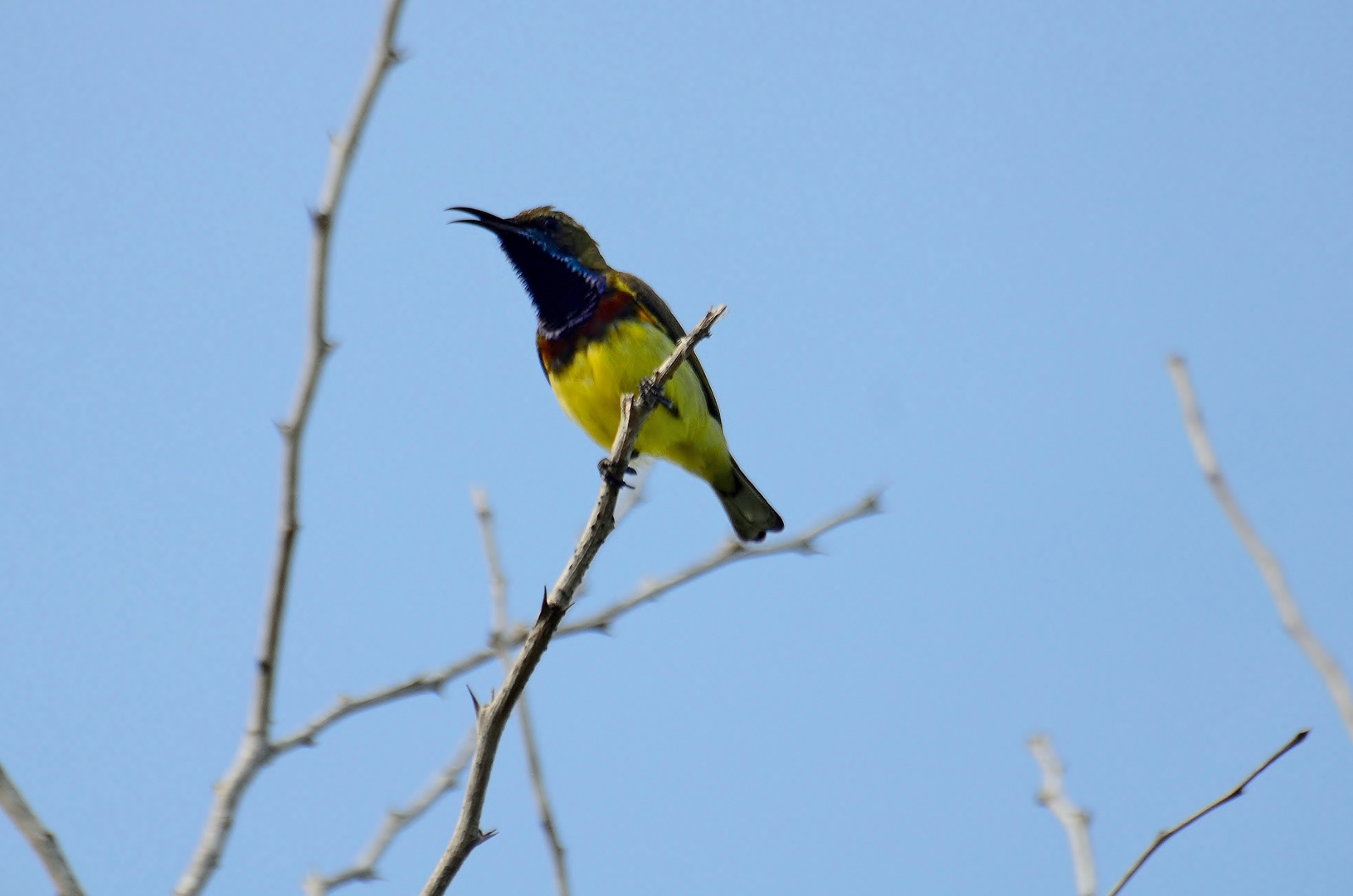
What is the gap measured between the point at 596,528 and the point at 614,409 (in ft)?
10.3

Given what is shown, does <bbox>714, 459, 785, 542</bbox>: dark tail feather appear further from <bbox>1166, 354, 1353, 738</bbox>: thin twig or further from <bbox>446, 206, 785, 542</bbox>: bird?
<bbox>1166, 354, 1353, 738</bbox>: thin twig

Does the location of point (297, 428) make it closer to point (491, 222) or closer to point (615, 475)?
point (615, 475)

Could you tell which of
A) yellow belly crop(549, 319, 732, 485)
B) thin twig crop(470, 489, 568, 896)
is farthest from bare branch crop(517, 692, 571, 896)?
yellow belly crop(549, 319, 732, 485)

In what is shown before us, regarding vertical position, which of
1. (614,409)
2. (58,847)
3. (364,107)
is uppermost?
(614,409)

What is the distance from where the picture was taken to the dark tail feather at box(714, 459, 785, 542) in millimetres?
8227

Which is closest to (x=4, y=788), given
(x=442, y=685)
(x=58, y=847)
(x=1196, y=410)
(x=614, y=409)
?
(x=58, y=847)

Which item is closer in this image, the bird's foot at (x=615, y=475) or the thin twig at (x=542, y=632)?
the thin twig at (x=542, y=632)

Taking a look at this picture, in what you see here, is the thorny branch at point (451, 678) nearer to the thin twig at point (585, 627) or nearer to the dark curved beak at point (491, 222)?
the thin twig at point (585, 627)

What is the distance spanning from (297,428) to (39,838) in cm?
119

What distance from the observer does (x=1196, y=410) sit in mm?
3199

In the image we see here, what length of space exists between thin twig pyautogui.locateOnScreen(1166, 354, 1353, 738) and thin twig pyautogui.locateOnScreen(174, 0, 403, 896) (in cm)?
222

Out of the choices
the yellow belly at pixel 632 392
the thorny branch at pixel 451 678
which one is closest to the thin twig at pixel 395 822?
the thorny branch at pixel 451 678

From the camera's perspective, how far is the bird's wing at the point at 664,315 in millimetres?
7547

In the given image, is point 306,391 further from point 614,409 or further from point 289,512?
point 614,409
